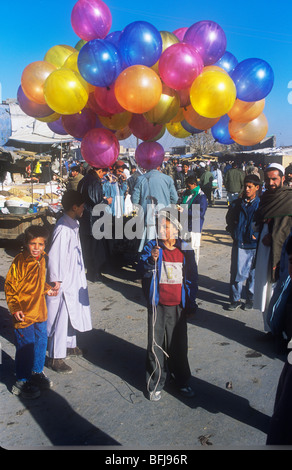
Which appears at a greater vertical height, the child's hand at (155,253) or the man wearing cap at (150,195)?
the man wearing cap at (150,195)

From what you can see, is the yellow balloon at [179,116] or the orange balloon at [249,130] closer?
the yellow balloon at [179,116]

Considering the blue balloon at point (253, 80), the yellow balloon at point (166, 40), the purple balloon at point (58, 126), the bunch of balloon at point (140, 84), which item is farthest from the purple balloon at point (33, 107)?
the blue balloon at point (253, 80)

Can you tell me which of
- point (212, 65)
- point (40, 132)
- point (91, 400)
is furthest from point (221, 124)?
point (40, 132)

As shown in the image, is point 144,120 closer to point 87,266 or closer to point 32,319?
point 32,319

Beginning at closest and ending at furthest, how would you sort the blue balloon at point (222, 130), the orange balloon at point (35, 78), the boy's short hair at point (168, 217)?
the boy's short hair at point (168, 217) < the orange balloon at point (35, 78) < the blue balloon at point (222, 130)

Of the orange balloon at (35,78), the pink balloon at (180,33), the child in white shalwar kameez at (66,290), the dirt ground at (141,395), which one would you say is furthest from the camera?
the pink balloon at (180,33)

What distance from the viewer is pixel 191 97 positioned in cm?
358

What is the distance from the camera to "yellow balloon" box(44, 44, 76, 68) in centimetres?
407

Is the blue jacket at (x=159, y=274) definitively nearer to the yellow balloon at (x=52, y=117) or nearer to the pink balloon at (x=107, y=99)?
the pink balloon at (x=107, y=99)

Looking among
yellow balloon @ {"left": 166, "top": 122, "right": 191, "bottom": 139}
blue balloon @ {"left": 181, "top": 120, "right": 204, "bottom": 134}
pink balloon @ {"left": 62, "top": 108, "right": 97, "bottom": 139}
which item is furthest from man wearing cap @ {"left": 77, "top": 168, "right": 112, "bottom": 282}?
blue balloon @ {"left": 181, "top": 120, "right": 204, "bottom": 134}

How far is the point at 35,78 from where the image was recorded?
12.7 ft

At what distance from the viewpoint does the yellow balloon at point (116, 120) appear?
4.01m

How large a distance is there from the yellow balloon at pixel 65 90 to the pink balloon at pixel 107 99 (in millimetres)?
138
